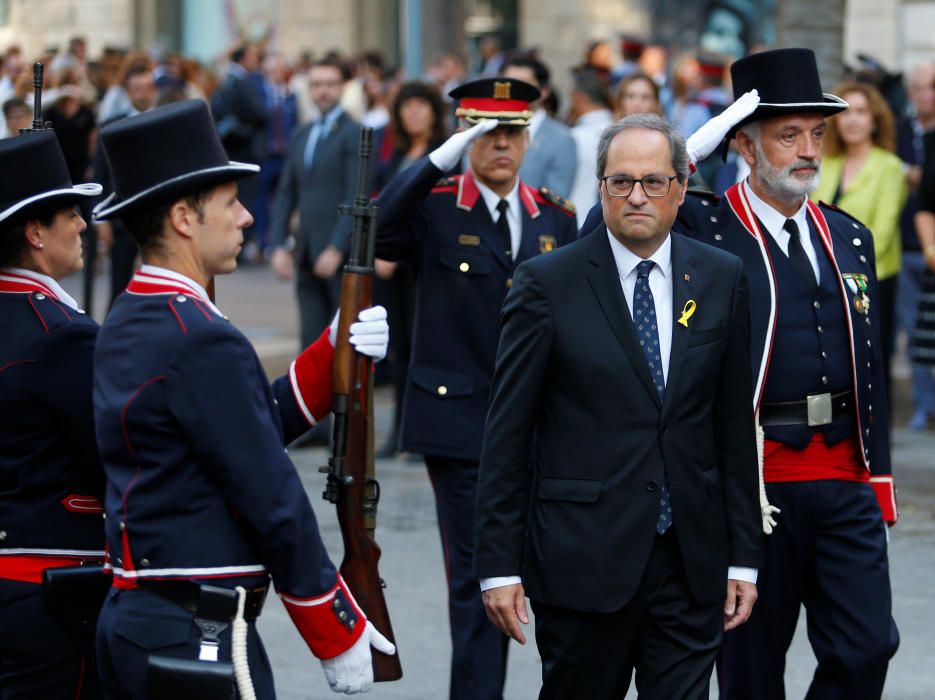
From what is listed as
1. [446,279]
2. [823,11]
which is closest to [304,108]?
[823,11]

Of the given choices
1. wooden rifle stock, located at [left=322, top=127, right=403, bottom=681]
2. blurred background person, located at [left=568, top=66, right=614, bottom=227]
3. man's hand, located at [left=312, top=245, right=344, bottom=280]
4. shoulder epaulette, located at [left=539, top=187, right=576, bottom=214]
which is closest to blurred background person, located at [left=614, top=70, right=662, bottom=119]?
blurred background person, located at [left=568, top=66, right=614, bottom=227]

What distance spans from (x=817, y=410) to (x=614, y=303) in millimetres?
989

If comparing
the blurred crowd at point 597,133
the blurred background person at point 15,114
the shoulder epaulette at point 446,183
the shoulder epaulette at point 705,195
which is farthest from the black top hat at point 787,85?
the blurred background person at point 15,114

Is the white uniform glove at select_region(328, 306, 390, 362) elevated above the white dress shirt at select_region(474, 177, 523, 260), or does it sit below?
below

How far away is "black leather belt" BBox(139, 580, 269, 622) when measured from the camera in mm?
3490

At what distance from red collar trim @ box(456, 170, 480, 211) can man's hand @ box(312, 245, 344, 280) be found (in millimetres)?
3716

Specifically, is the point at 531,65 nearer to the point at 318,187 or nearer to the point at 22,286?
the point at 318,187

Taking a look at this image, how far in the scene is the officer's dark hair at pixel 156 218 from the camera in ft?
11.9

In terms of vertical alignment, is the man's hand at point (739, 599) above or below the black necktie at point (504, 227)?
below

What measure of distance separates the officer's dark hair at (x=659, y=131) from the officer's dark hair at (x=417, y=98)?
5669 millimetres

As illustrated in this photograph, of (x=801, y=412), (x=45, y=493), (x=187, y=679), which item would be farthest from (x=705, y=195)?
(x=187, y=679)

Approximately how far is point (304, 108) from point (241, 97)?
1.47 metres

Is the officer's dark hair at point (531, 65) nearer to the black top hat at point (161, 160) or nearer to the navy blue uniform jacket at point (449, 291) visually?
the navy blue uniform jacket at point (449, 291)

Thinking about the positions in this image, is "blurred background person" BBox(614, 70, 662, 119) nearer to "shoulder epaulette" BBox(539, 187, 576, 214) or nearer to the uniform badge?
"shoulder epaulette" BBox(539, 187, 576, 214)
